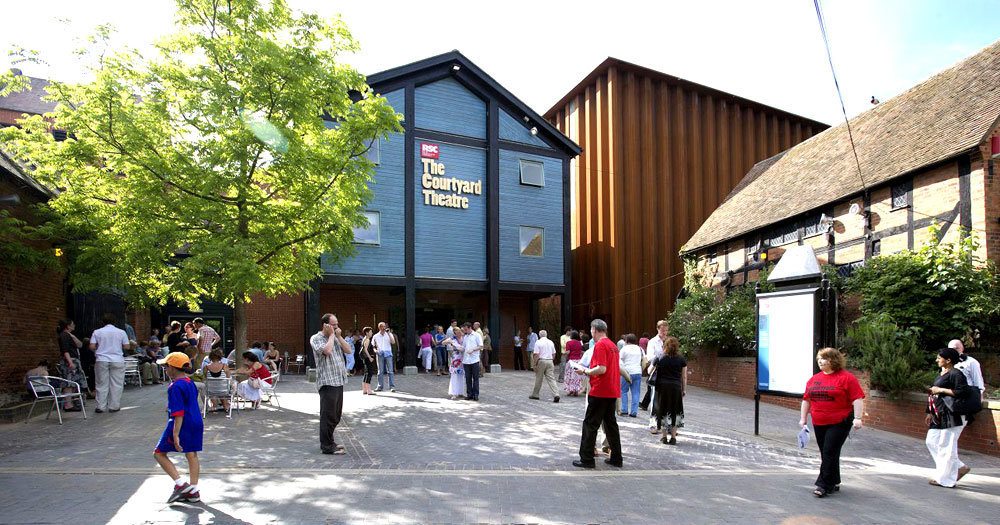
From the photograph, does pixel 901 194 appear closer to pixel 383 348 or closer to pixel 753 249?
pixel 753 249

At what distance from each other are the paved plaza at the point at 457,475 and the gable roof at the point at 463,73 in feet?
43.8

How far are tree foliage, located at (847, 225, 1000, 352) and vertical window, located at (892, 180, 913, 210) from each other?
1464 millimetres

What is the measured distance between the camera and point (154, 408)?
12.5 meters

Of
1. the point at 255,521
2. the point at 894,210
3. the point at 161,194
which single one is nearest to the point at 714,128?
the point at 894,210

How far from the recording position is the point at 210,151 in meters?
11.6

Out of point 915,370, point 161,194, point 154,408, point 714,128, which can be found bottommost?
point 154,408

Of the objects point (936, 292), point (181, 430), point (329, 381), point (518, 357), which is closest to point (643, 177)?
point (518, 357)

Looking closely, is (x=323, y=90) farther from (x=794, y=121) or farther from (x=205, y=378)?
(x=794, y=121)

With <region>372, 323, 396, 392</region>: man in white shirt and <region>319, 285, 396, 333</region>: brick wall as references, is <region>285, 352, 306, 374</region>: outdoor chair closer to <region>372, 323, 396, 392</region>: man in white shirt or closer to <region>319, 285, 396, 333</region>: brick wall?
<region>319, 285, 396, 333</region>: brick wall

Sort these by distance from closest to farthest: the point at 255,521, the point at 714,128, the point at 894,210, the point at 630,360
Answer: the point at 255,521
the point at 630,360
the point at 894,210
the point at 714,128

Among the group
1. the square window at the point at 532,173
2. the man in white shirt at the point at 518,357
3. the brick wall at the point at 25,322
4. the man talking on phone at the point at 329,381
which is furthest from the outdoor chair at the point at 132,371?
the square window at the point at 532,173

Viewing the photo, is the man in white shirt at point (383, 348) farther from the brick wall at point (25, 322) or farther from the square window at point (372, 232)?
the square window at point (372, 232)

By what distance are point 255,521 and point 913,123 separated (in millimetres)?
17197

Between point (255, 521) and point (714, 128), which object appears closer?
point (255, 521)
